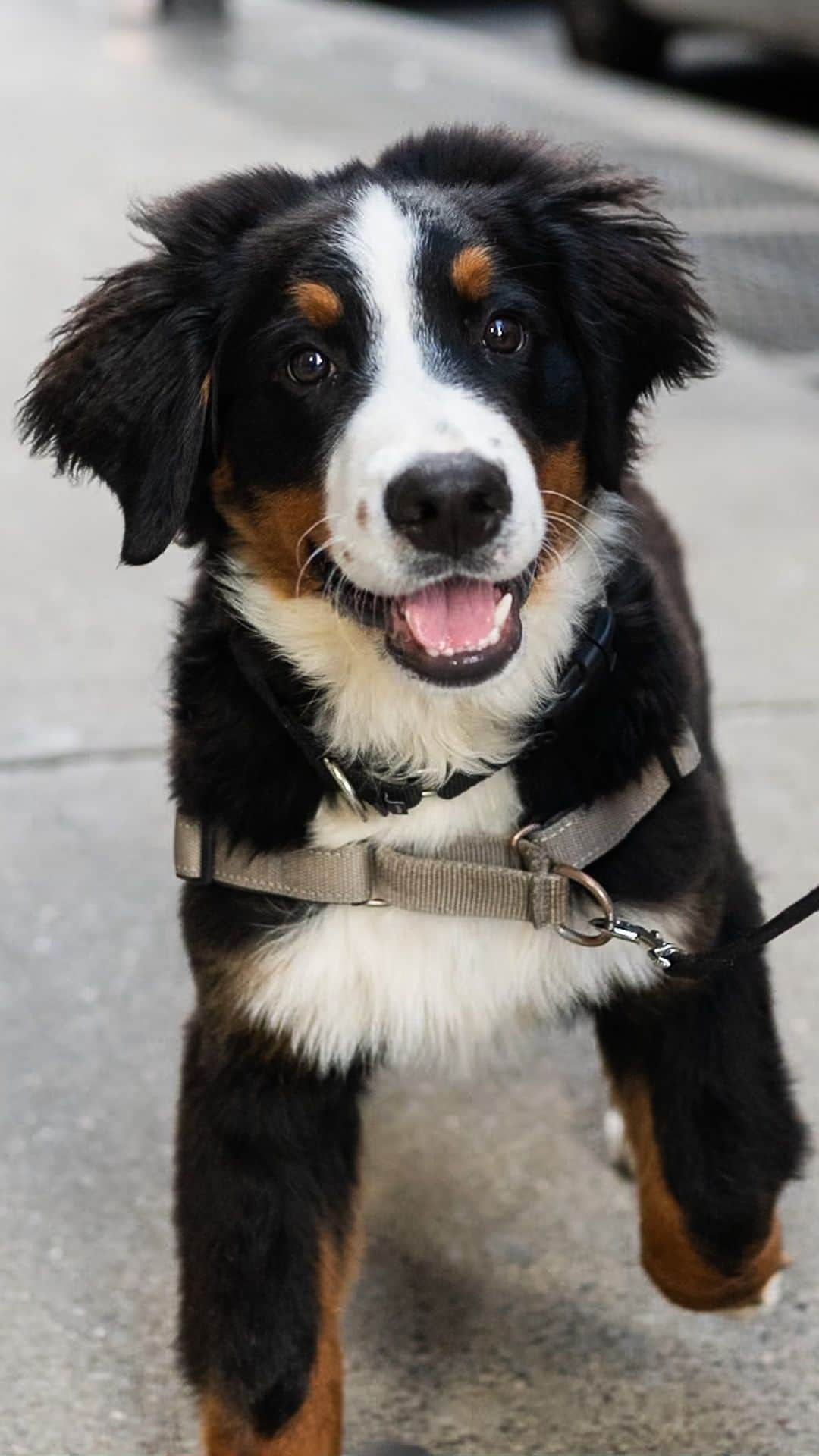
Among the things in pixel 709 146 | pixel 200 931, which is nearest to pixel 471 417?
pixel 200 931

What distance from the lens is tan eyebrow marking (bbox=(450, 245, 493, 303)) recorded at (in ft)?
7.52

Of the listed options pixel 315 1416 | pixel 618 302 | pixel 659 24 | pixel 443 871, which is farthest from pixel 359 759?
pixel 659 24

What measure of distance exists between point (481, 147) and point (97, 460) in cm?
62

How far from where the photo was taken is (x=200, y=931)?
241 cm

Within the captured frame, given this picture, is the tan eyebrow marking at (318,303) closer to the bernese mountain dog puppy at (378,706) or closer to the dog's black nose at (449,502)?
the bernese mountain dog puppy at (378,706)

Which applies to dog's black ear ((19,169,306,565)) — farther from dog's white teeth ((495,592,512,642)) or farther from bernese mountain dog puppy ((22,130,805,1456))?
dog's white teeth ((495,592,512,642))

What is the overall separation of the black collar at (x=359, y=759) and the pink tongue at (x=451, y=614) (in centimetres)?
23

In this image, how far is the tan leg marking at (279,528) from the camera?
7.61 feet

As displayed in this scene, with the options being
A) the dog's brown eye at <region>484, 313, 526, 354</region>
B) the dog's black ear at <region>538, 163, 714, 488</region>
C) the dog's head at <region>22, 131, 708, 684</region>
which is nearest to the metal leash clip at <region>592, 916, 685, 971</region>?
the dog's head at <region>22, 131, 708, 684</region>

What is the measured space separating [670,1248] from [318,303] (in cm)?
122

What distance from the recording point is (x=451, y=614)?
2246 mm

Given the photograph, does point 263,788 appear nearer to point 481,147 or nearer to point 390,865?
point 390,865

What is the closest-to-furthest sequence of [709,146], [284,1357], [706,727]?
1. [284,1357]
2. [706,727]
3. [709,146]

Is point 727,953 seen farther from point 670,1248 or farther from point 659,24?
point 659,24
